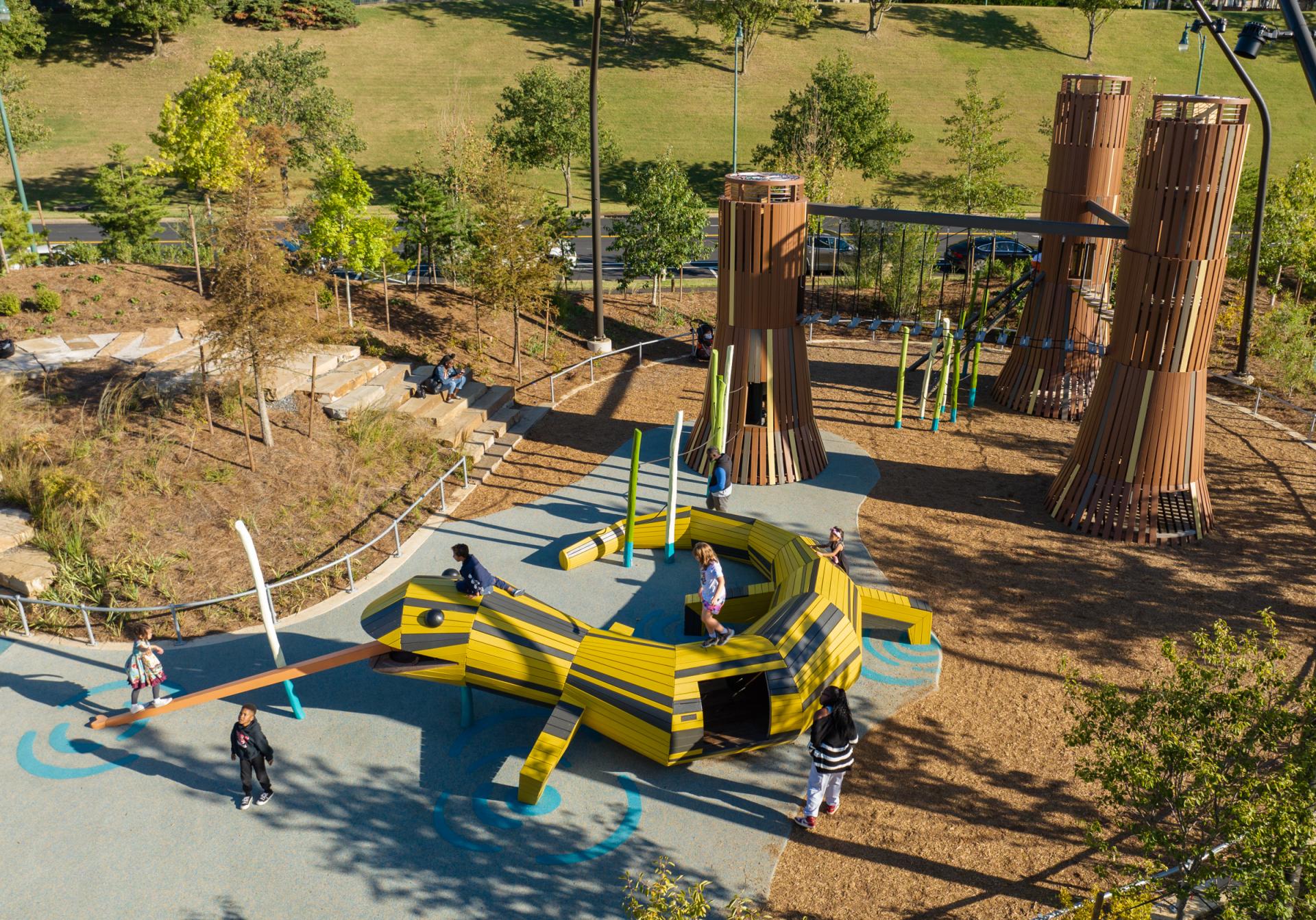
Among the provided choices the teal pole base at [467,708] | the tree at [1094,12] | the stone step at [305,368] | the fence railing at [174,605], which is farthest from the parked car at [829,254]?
the tree at [1094,12]

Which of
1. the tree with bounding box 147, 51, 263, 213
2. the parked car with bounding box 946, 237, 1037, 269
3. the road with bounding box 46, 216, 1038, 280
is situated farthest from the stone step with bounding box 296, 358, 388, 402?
the parked car with bounding box 946, 237, 1037, 269

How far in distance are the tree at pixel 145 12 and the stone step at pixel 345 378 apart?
154ft

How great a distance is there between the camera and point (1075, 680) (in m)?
8.45

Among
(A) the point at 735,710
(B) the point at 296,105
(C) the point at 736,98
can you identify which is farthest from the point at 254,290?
(C) the point at 736,98

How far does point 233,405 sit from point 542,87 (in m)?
26.2

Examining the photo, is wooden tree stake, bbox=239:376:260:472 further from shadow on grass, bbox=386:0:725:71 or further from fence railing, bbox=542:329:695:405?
shadow on grass, bbox=386:0:725:71

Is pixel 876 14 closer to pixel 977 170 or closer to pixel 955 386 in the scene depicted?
pixel 977 170

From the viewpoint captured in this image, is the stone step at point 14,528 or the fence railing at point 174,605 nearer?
the fence railing at point 174,605

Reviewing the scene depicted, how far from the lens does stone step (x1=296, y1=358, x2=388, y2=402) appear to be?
1872cm

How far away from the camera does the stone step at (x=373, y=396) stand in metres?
18.3

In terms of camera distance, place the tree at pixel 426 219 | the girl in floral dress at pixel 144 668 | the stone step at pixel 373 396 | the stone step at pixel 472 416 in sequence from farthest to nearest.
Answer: the tree at pixel 426 219, the stone step at pixel 472 416, the stone step at pixel 373 396, the girl in floral dress at pixel 144 668

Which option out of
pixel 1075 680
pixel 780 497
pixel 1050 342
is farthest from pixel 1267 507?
pixel 1075 680

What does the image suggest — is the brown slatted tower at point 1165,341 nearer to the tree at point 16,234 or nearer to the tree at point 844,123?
the tree at point 844,123

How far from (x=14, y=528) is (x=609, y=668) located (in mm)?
10230
